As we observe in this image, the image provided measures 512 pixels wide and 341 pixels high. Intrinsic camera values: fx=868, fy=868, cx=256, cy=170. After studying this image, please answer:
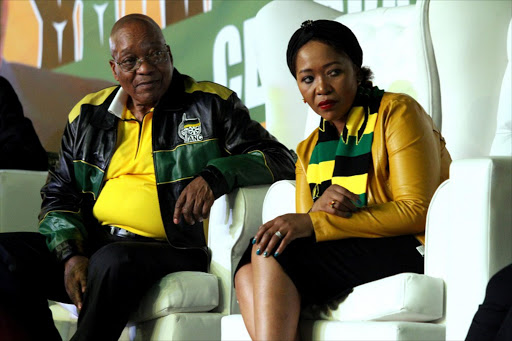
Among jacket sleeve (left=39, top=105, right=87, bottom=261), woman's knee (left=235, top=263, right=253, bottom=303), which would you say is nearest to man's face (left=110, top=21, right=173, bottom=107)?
jacket sleeve (left=39, top=105, right=87, bottom=261)

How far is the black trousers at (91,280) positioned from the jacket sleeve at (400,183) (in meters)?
0.60

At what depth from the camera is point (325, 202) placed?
2082 mm

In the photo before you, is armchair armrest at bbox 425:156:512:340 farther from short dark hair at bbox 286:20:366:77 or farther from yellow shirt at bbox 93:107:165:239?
yellow shirt at bbox 93:107:165:239

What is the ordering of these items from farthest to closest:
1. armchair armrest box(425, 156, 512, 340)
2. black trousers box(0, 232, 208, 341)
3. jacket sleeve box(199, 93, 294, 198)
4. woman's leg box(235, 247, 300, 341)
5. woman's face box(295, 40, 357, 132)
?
jacket sleeve box(199, 93, 294, 198)
black trousers box(0, 232, 208, 341)
woman's face box(295, 40, 357, 132)
woman's leg box(235, 247, 300, 341)
armchair armrest box(425, 156, 512, 340)

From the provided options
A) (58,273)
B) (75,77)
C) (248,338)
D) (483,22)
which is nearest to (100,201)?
(58,273)

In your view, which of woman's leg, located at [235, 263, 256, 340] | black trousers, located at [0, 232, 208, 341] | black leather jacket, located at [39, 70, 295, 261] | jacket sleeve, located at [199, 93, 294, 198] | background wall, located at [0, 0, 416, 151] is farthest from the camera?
background wall, located at [0, 0, 416, 151]

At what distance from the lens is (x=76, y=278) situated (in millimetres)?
2506

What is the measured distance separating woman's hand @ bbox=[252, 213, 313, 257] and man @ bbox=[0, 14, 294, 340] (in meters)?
0.42

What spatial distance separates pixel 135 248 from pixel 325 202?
2.11 feet

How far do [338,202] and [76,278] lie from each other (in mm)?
879

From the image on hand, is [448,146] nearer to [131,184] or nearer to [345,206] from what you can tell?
[345,206]

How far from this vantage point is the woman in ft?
6.57

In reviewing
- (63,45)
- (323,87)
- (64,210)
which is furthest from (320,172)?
(63,45)

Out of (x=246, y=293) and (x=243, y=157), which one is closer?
(x=246, y=293)
